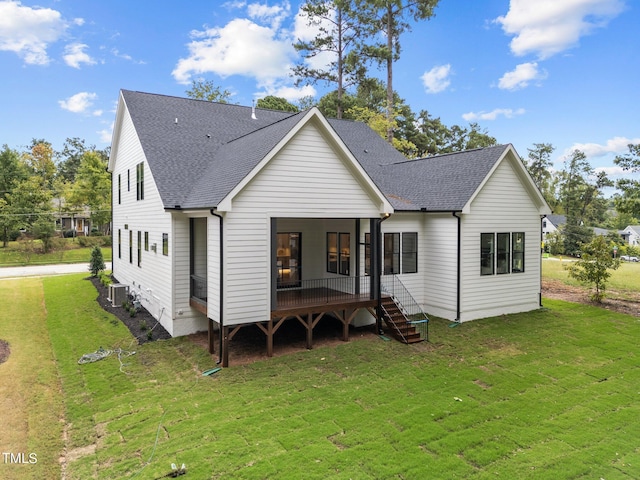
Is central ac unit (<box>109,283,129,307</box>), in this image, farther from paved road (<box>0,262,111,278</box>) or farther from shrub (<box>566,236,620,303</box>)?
shrub (<box>566,236,620,303</box>)

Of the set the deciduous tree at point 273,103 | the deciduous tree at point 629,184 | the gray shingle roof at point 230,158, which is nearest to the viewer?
the gray shingle roof at point 230,158

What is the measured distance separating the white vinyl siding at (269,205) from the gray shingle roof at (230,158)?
0.49m

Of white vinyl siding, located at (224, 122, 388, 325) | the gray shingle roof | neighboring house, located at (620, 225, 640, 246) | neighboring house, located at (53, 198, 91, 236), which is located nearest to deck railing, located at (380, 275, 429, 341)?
the gray shingle roof

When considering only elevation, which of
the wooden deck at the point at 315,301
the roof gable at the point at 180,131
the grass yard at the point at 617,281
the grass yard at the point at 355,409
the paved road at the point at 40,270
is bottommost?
the grass yard at the point at 355,409

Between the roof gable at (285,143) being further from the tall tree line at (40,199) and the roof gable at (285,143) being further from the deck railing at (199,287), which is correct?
the tall tree line at (40,199)

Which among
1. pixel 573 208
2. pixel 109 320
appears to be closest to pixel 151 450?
pixel 109 320

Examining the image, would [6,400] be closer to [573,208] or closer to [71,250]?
[71,250]

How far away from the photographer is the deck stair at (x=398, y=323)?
39.8 feet

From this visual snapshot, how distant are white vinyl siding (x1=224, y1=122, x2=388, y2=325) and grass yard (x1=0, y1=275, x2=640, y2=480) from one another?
69.2 inches

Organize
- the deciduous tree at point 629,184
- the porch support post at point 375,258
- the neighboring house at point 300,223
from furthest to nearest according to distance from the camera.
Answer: the deciduous tree at point 629,184, the porch support post at point 375,258, the neighboring house at point 300,223

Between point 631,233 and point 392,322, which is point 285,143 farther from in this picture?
point 631,233

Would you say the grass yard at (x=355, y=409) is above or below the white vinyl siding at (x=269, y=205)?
below

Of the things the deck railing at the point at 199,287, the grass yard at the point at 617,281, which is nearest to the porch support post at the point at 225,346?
the deck railing at the point at 199,287

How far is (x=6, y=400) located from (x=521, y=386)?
36.4 feet
